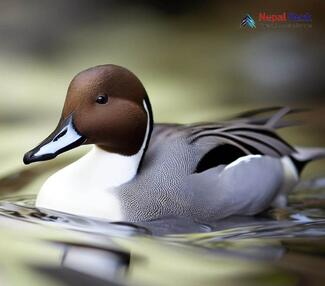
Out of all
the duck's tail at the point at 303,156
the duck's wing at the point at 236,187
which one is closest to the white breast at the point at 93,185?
the duck's wing at the point at 236,187

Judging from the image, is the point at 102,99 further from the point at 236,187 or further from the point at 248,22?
the point at 248,22

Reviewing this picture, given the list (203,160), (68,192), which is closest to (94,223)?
(68,192)

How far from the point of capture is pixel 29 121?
1.89 meters

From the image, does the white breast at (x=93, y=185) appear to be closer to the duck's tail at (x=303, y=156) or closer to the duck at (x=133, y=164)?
the duck at (x=133, y=164)

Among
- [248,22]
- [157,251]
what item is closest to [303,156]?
[157,251]

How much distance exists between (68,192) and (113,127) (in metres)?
0.13

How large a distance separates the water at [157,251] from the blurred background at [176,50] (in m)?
0.83

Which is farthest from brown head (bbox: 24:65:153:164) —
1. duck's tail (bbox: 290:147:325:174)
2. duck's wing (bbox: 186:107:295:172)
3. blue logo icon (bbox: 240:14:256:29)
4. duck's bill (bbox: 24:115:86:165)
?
blue logo icon (bbox: 240:14:256:29)

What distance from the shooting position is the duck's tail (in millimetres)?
1527

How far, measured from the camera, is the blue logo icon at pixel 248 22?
2252 millimetres

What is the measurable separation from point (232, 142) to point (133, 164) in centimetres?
21

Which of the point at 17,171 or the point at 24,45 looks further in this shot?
the point at 24,45

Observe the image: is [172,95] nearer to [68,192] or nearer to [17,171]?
[17,171]

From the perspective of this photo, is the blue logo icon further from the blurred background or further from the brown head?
the brown head
